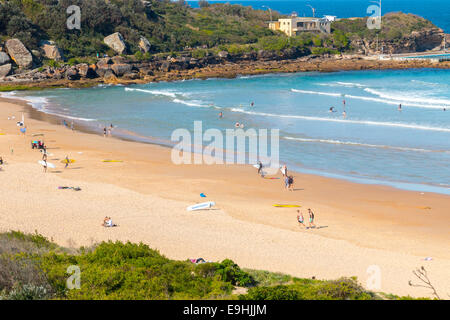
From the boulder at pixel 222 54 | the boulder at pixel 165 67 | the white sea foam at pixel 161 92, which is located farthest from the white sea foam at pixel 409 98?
the boulder at pixel 222 54

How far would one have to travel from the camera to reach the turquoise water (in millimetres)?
24859

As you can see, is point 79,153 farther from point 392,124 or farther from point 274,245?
point 392,124

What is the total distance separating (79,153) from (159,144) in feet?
15.4

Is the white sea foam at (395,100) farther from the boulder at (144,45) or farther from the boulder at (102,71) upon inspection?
the boulder at (144,45)

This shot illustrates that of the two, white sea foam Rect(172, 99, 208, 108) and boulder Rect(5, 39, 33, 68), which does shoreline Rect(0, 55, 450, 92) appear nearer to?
boulder Rect(5, 39, 33, 68)

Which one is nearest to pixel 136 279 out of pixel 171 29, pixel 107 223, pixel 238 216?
pixel 107 223

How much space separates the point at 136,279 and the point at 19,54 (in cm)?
5955

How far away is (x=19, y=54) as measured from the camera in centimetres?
6319

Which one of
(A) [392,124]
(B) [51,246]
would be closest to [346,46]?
(A) [392,124]

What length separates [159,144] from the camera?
99.3 ft

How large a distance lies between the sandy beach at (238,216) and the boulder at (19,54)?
1599 inches

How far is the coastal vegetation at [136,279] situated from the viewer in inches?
359

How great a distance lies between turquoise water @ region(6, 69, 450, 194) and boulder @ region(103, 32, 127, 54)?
45.2 ft

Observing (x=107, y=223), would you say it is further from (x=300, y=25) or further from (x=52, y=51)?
(x=300, y=25)
